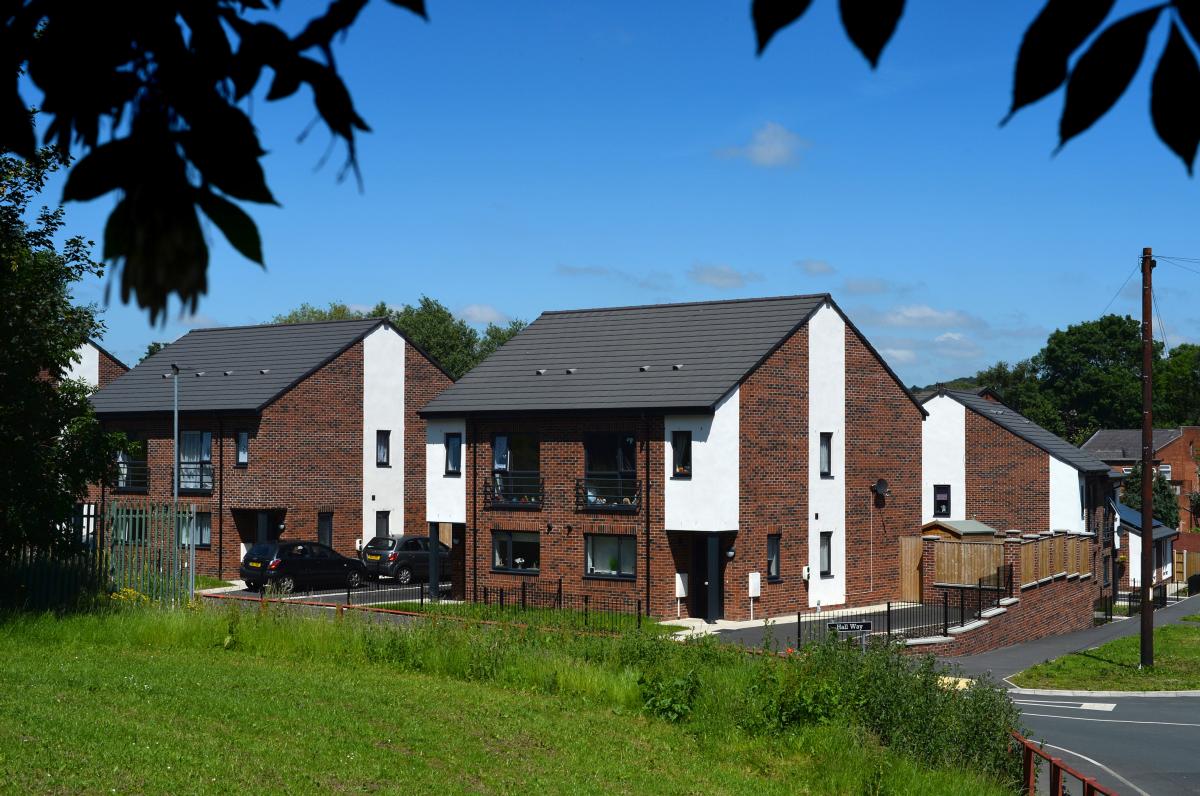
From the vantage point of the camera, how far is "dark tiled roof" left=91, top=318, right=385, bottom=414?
45.8m

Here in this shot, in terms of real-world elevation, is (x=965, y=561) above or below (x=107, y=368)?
below

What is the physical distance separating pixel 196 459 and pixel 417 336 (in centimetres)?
4522

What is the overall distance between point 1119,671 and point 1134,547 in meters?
34.0

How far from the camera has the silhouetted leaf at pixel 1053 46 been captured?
2406 millimetres

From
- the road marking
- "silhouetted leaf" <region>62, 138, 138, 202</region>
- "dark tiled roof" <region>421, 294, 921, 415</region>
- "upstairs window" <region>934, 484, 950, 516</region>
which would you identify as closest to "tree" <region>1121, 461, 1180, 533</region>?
"upstairs window" <region>934, 484, 950, 516</region>

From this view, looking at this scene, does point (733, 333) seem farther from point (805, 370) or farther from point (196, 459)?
point (196, 459)

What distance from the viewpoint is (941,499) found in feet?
158

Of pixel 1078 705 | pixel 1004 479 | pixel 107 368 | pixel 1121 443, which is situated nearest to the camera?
pixel 1078 705

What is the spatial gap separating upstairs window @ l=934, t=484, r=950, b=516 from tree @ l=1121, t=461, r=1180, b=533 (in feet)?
113

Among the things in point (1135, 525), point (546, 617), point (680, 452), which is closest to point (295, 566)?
point (680, 452)

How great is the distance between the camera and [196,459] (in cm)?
4581

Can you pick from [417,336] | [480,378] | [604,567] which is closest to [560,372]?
[480,378]

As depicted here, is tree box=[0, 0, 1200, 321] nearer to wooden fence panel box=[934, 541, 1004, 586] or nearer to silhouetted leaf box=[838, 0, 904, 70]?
silhouetted leaf box=[838, 0, 904, 70]

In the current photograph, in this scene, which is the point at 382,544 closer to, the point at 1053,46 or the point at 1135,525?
the point at 1135,525
